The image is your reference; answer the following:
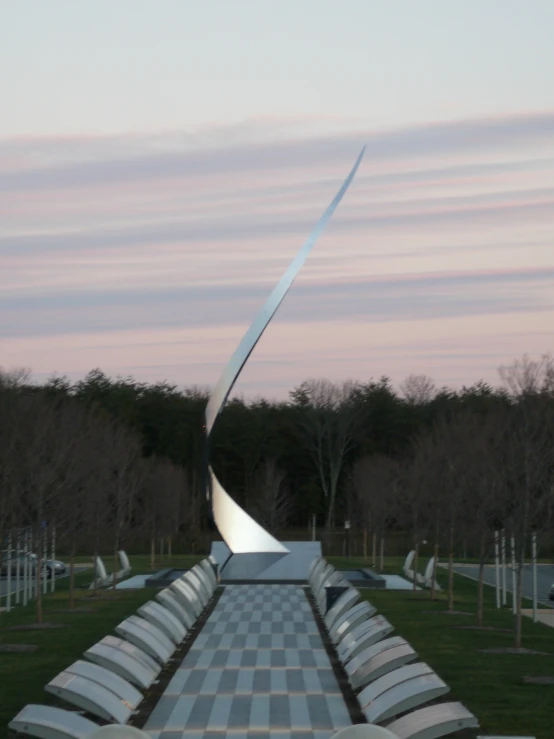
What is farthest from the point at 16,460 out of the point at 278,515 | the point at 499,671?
the point at 278,515

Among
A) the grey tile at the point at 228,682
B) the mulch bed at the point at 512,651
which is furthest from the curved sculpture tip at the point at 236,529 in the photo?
the grey tile at the point at 228,682

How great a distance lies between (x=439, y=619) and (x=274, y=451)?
1581 inches

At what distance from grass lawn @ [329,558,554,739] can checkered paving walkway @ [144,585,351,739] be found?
1352mm

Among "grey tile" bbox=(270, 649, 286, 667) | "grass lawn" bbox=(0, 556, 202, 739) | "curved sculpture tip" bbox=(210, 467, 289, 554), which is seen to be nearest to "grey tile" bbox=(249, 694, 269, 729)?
"grass lawn" bbox=(0, 556, 202, 739)

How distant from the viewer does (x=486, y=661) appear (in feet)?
48.0

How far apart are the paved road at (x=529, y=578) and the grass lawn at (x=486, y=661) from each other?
12.0 feet

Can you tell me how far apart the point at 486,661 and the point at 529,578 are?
20.9 m

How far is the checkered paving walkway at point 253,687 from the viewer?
10531 millimetres

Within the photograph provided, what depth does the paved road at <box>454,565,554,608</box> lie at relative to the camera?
28.2 metres

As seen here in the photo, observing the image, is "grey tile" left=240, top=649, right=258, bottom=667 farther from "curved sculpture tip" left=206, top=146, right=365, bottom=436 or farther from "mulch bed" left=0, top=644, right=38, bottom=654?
"curved sculpture tip" left=206, top=146, right=365, bottom=436

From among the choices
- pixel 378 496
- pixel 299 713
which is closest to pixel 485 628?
pixel 299 713

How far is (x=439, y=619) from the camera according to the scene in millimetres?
20266

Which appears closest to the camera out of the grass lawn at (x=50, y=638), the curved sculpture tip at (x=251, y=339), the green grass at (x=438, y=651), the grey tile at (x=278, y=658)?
the green grass at (x=438, y=651)

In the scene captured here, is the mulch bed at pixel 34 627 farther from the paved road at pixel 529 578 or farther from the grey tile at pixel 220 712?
the paved road at pixel 529 578
